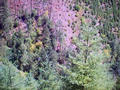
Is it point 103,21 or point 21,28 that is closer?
point 21,28

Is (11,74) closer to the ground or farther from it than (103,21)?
closer to the ground

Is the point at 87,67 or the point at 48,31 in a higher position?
the point at 48,31

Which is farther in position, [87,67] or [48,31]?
[48,31]

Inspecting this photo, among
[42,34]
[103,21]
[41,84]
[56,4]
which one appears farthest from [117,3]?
[41,84]

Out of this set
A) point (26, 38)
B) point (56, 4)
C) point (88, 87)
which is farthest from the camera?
point (56, 4)

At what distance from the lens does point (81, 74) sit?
9766 mm

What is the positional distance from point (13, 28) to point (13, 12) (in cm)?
632

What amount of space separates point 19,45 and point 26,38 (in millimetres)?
4449

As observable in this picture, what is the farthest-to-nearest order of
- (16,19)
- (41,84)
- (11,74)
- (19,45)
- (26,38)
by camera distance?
(16,19)
(26,38)
(19,45)
(41,84)
(11,74)

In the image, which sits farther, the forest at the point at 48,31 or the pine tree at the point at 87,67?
the forest at the point at 48,31

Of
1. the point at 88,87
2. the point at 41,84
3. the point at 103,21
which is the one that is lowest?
the point at 41,84

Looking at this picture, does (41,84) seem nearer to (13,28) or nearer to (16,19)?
(13,28)

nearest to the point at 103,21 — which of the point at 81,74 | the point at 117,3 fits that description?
the point at 117,3

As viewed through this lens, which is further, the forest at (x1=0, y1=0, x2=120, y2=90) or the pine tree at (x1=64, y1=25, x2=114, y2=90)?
the forest at (x1=0, y1=0, x2=120, y2=90)
